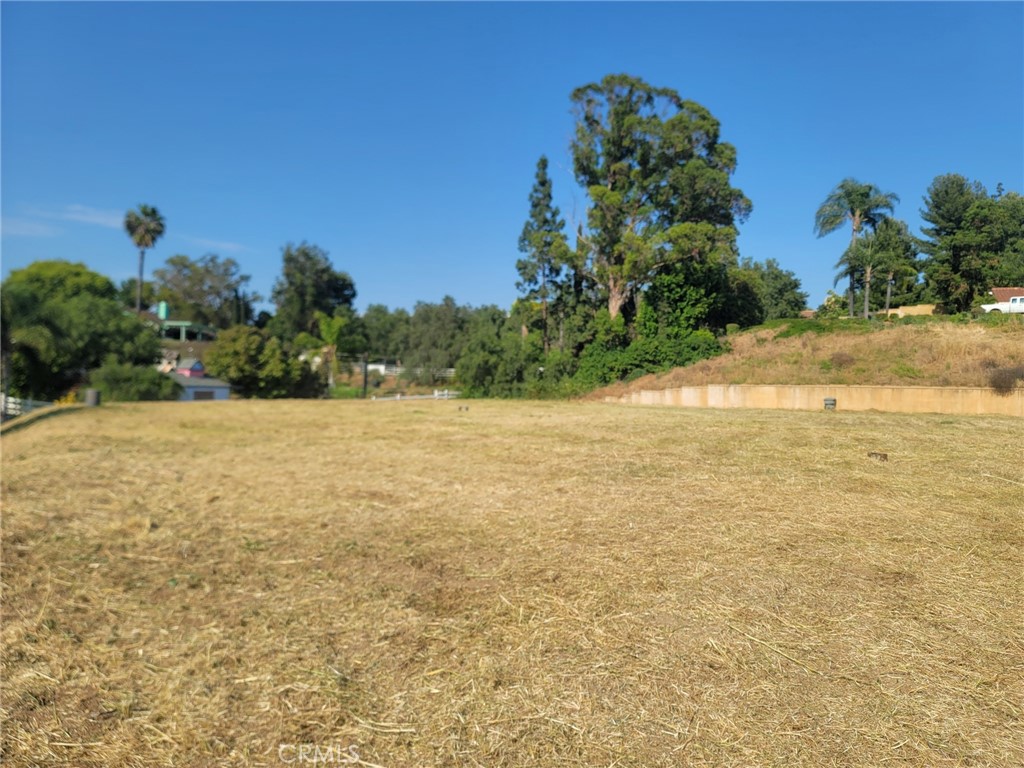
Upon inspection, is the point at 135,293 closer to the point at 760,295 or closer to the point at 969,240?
the point at 760,295

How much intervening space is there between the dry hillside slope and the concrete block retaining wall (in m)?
0.14

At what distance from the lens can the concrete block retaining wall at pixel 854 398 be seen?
7.22 meters

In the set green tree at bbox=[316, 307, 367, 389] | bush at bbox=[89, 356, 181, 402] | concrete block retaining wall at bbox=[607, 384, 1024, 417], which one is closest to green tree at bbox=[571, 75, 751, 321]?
concrete block retaining wall at bbox=[607, 384, 1024, 417]

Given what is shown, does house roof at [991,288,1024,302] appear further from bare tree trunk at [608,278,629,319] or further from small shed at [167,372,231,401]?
small shed at [167,372,231,401]

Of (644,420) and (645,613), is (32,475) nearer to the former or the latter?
(645,613)

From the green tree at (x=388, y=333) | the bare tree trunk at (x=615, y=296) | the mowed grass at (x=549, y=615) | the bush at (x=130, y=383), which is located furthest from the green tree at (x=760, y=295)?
the green tree at (x=388, y=333)

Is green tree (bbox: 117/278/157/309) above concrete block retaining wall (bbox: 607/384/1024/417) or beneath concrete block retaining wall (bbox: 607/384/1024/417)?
above

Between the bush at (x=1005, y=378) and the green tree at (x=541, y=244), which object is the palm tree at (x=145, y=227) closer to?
the green tree at (x=541, y=244)

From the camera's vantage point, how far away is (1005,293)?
6.00 metres

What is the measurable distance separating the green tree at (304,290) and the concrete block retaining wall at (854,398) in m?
50.1

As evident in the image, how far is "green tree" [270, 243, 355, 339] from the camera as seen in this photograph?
61.2m

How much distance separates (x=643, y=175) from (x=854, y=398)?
1847cm

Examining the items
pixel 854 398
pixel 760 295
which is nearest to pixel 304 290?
pixel 760 295

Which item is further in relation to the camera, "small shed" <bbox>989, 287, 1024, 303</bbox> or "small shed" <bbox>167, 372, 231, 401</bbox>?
"small shed" <bbox>167, 372, 231, 401</bbox>
